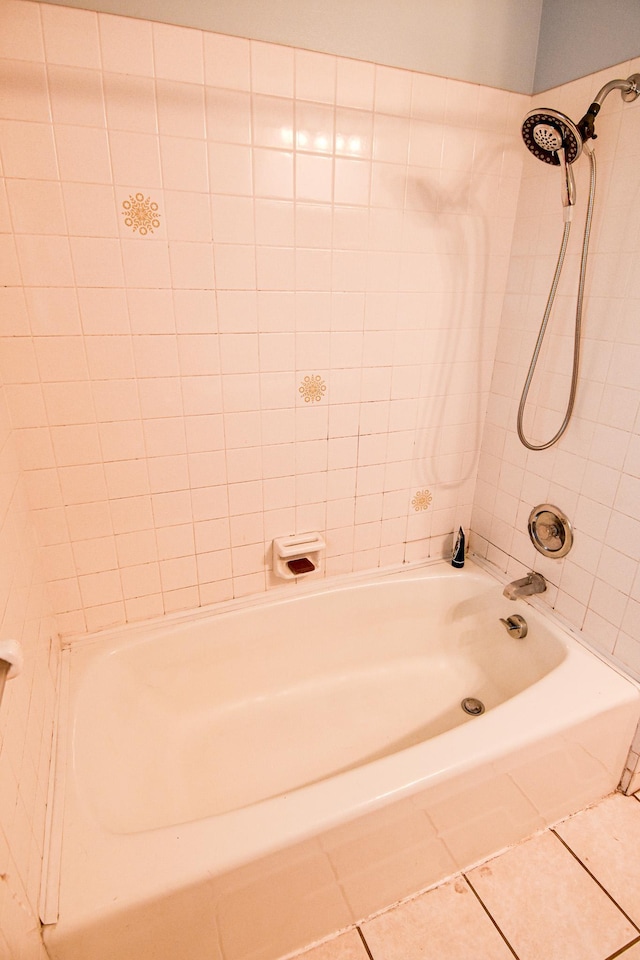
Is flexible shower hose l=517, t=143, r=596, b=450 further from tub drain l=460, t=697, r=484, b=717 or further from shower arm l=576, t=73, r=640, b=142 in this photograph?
tub drain l=460, t=697, r=484, b=717

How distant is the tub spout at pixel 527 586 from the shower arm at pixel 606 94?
1215 mm

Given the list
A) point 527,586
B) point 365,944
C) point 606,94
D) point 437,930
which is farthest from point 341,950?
point 606,94

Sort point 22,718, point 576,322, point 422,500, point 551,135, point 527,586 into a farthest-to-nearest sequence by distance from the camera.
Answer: point 422,500 → point 527,586 → point 576,322 → point 551,135 → point 22,718

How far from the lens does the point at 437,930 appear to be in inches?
45.1

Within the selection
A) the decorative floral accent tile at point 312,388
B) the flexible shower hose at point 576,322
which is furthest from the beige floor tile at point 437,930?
the decorative floral accent tile at point 312,388

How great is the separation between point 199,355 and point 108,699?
97cm

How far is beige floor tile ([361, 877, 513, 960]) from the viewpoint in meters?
1.11

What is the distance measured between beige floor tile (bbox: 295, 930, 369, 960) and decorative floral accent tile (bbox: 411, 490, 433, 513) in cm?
120

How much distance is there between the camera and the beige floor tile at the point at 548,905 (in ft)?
3.67

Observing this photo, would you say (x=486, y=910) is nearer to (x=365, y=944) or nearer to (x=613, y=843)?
(x=365, y=944)

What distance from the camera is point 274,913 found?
3.25 ft

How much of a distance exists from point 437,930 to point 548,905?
29 cm

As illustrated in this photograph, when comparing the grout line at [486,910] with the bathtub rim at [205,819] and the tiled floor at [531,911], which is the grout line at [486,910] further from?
the bathtub rim at [205,819]

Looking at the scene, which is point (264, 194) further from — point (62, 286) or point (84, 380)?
point (84, 380)
